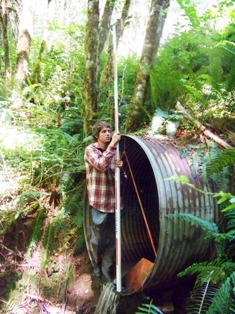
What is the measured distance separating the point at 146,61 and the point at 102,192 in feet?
7.26

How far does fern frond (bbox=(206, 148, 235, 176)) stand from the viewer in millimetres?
2850

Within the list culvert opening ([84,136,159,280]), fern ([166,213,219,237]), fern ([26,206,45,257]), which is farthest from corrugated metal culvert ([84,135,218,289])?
fern ([26,206,45,257])

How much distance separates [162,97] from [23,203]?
8.51 ft

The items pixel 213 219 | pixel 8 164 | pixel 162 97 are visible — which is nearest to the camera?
pixel 213 219

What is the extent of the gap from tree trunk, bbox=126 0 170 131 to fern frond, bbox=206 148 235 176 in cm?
207

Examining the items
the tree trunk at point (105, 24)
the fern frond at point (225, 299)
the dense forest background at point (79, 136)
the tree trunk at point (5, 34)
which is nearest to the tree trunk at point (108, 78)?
the dense forest background at point (79, 136)

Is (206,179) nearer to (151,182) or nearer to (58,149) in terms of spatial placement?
(151,182)

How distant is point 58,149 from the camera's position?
5336 millimetres

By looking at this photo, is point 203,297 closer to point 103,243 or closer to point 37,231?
point 103,243

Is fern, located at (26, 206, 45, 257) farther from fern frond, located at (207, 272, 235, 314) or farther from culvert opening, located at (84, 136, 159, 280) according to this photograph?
fern frond, located at (207, 272, 235, 314)

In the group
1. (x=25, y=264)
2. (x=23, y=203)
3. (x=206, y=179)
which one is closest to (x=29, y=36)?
(x=23, y=203)

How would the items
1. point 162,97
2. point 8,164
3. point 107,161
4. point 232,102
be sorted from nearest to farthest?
1. point 107,161
2. point 232,102
3. point 162,97
4. point 8,164

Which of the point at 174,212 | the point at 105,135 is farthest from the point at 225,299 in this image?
the point at 105,135

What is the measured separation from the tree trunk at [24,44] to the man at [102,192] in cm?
450
